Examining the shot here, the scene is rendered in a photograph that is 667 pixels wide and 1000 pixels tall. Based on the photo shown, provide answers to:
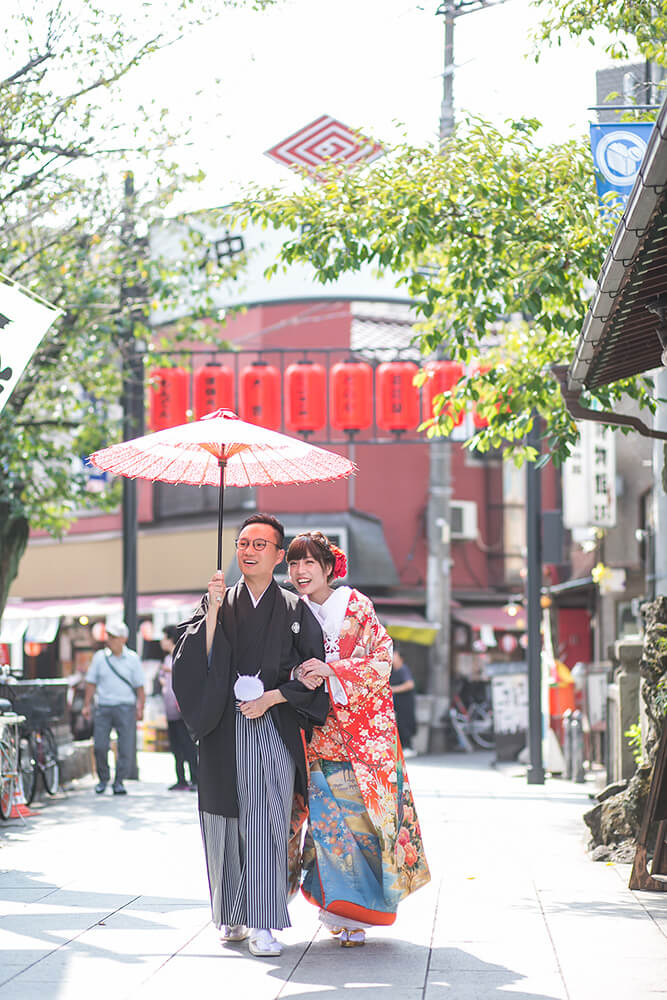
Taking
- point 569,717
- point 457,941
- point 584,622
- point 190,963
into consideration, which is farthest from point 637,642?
point 584,622

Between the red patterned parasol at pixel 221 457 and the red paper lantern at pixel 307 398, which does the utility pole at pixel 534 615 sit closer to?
the red paper lantern at pixel 307 398

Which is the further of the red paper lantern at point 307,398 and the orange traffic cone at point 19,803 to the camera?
the red paper lantern at point 307,398

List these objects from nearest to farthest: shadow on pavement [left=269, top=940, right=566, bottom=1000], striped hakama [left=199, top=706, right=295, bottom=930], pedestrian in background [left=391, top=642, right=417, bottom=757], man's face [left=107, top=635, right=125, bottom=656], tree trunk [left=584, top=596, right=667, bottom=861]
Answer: shadow on pavement [left=269, top=940, right=566, bottom=1000], striped hakama [left=199, top=706, right=295, bottom=930], tree trunk [left=584, top=596, right=667, bottom=861], man's face [left=107, top=635, right=125, bottom=656], pedestrian in background [left=391, top=642, right=417, bottom=757]

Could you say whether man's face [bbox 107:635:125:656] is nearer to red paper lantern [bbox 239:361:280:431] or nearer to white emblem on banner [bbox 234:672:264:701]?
red paper lantern [bbox 239:361:280:431]

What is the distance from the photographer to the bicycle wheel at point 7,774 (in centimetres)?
1154

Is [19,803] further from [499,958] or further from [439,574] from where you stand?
[439,574]

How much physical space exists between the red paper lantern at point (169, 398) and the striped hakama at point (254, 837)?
14.5 meters

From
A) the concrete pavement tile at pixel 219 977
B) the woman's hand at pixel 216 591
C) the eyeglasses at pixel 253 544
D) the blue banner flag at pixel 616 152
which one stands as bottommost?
the concrete pavement tile at pixel 219 977

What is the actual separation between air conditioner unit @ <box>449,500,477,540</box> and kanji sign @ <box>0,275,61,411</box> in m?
21.3

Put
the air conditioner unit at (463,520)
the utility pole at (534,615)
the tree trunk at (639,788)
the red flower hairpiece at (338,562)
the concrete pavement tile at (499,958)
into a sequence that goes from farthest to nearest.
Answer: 1. the air conditioner unit at (463,520)
2. the utility pole at (534,615)
3. the tree trunk at (639,788)
4. the red flower hairpiece at (338,562)
5. the concrete pavement tile at (499,958)

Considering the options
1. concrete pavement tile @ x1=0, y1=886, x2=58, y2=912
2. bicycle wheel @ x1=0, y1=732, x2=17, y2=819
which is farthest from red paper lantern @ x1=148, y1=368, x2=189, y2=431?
concrete pavement tile @ x1=0, y1=886, x2=58, y2=912

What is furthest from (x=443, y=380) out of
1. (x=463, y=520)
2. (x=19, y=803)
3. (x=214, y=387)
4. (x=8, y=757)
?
(x=8, y=757)

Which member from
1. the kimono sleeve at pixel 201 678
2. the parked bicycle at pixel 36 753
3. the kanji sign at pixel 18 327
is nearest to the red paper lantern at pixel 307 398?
the parked bicycle at pixel 36 753

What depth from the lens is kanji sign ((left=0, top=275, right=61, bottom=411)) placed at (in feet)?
25.9
